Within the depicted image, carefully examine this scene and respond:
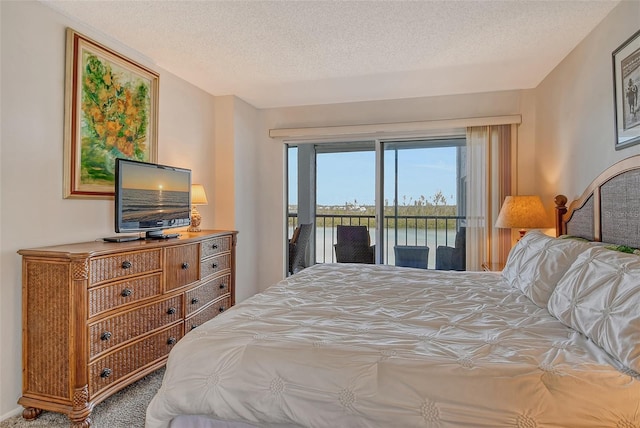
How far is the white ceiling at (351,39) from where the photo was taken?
7.29 ft

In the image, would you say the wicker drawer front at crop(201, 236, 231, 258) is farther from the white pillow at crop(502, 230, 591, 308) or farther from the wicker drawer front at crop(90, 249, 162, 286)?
the white pillow at crop(502, 230, 591, 308)

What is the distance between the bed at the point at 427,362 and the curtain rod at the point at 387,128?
2.12 m

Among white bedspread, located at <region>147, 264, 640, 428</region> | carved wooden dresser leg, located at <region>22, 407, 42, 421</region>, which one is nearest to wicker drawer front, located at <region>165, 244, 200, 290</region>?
carved wooden dresser leg, located at <region>22, 407, 42, 421</region>

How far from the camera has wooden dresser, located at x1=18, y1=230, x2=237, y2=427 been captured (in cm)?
193

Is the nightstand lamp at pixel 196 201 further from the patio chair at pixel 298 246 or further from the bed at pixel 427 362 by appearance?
the bed at pixel 427 362

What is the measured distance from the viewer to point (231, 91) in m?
3.87

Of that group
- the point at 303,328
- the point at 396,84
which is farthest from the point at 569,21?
the point at 303,328

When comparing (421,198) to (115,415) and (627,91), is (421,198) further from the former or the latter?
(115,415)

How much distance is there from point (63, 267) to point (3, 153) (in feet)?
2.38

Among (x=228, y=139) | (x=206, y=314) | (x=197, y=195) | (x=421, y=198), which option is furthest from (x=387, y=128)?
(x=206, y=314)

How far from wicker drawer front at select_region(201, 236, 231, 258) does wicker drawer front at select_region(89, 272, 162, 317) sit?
1.87ft

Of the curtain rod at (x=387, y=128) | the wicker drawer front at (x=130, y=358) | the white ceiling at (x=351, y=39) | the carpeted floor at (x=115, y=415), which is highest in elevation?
the white ceiling at (x=351, y=39)

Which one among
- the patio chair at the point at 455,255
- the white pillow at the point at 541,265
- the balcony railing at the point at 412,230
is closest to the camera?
the white pillow at the point at 541,265

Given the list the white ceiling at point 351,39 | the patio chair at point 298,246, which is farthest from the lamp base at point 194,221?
the patio chair at point 298,246
